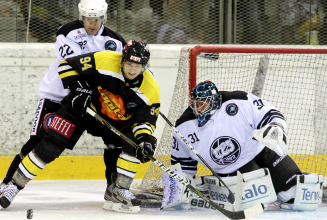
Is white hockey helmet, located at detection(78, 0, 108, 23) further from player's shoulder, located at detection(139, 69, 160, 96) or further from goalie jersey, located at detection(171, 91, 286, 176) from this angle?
goalie jersey, located at detection(171, 91, 286, 176)

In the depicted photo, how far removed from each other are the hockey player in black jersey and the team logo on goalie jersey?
39 centimetres

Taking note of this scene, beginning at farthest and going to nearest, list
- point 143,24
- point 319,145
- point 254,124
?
point 143,24, point 319,145, point 254,124

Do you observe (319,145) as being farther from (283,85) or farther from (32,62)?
(32,62)

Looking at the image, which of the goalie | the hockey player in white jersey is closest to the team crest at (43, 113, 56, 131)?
the hockey player in white jersey

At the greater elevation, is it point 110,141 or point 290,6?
point 290,6

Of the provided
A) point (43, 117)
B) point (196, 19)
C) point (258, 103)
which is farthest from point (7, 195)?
point (196, 19)

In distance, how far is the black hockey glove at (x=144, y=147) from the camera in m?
2.50

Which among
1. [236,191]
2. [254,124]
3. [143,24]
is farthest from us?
[143,24]

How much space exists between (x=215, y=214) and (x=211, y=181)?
0.24 m

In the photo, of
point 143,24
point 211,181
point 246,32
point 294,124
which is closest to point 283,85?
point 294,124

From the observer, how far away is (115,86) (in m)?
2.54

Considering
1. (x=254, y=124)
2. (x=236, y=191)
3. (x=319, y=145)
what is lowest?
(x=319, y=145)

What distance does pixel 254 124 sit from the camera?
2.77 m

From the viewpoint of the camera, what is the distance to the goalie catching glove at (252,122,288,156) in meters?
2.46
